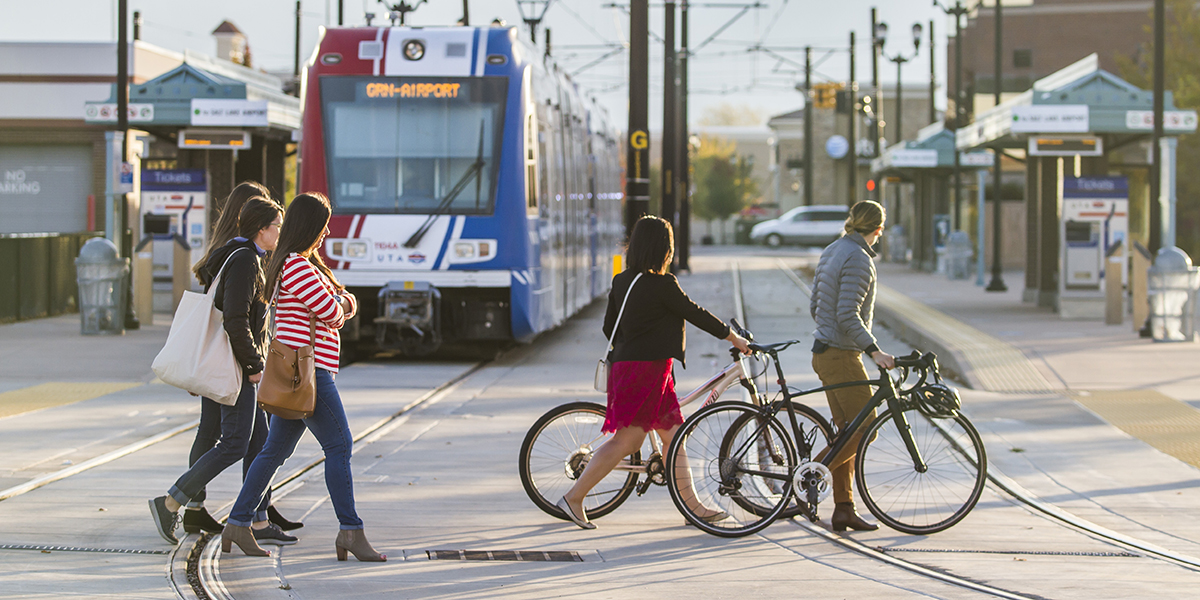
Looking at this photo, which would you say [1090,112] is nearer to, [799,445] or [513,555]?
Result: [799,445]

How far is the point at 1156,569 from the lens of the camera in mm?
6219

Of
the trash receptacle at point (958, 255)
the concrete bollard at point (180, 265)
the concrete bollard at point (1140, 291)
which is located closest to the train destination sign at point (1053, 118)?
the concrete bollard at point (1140, 291)

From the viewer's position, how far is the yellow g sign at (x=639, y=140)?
16344 millimetres

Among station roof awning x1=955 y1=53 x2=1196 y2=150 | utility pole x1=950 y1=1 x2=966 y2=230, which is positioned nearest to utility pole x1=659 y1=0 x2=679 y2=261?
utility pole x1=950 y1=1 x2=966 y2=230

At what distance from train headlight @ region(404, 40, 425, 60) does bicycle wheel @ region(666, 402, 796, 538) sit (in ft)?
27.4

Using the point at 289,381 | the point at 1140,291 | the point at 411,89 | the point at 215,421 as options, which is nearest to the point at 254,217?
the point at 289,381

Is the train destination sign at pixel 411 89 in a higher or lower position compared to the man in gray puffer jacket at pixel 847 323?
higher

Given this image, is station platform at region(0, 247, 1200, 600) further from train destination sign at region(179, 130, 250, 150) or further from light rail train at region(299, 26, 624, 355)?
train destination sign at region(179, 130, 250, 150)

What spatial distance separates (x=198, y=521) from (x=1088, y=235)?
15968 millimetres

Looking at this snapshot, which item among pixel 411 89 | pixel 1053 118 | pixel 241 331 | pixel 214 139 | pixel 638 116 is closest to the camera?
pixel 241 331

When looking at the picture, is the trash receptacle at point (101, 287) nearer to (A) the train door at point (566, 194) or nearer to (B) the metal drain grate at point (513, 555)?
(A) the train door at point (566, 194)

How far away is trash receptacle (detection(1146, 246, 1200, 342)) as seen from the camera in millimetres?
15984

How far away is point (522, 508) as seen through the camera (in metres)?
7.48

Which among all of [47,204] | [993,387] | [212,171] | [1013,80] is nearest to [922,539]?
[993,387]
